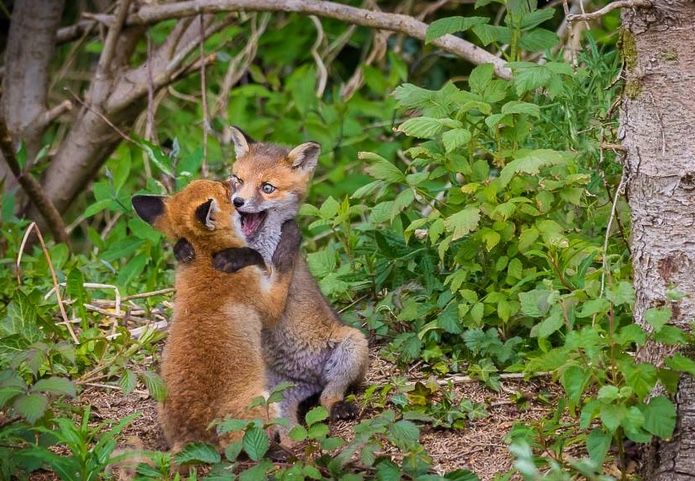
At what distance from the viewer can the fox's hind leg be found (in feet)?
17.7

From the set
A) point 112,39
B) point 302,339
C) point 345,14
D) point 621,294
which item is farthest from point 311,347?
point 112,39

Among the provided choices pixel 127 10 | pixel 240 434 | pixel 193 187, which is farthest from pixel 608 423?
pixel 127 10

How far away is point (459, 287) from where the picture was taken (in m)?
5.83

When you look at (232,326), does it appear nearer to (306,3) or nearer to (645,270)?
(645,270)

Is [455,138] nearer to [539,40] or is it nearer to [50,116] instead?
[539,40]

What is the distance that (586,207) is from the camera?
5902 mm

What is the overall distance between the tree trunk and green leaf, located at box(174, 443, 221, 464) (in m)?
1.79

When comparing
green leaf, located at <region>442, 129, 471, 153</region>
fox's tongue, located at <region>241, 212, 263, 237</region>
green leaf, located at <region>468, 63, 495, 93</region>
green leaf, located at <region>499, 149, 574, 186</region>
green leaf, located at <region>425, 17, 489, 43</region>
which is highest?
green leaf, located at <region>425, 17, 489, 43</region>

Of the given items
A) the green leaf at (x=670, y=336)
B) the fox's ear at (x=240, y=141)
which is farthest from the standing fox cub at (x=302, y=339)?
the green leaf at (x=670, y=336)

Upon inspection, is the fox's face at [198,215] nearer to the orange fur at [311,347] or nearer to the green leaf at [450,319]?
the orange fur at [311,347]

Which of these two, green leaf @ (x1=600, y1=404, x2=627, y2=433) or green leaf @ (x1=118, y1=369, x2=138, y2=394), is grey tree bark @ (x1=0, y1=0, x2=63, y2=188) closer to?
green leaf @ (x1=118, y1=369, x2=138, y2=394)

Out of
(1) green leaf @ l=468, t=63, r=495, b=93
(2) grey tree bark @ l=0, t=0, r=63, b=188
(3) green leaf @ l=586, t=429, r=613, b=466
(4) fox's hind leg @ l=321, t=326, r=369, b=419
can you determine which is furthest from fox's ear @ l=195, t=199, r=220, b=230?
(2) grey tree bark @ l=0, t=0, r=63, b=188

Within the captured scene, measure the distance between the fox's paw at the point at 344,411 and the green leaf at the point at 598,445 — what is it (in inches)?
54.8

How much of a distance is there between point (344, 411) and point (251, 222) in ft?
4.90
